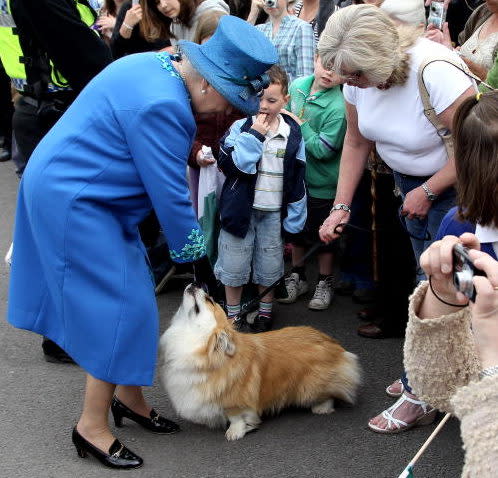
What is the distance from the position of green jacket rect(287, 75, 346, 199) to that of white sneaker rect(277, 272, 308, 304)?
0.57 m

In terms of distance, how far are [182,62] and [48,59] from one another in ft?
4.68

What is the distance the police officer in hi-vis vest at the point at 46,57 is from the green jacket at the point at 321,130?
1.19 metres

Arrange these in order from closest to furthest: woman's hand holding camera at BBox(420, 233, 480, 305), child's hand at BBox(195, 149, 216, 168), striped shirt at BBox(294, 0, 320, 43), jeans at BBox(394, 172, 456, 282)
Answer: woman's hand holding camera at BBox(420, 233, 480, 305) → jeans at BBox(394, 172, 456, 282) → child's hand at BBox(195, 149, 216, 168) → striped shirt at BBox(294, 0, 320, 43)

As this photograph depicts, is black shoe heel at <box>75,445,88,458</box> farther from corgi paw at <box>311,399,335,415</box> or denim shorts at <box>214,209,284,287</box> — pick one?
denim shorts at <box>214,209,284,287</box>

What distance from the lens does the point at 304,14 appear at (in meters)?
5.43

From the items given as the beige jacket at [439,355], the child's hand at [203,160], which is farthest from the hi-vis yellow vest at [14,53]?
the beige jacket at [439,355]

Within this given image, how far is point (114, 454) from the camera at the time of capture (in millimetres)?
3168

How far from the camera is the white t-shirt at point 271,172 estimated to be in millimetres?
4203

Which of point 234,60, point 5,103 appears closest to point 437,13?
point 234,60

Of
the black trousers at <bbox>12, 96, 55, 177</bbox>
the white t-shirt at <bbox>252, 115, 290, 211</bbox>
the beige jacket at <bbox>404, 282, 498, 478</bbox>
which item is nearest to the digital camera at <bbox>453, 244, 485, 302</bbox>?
the beige jacket at <bbox>404, 282, 498, 478</bbox>

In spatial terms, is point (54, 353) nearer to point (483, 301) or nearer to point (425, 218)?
point (425, 218)

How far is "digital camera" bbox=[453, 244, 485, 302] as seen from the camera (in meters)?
1.52

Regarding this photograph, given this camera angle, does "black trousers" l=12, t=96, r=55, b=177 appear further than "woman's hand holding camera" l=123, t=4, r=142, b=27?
No

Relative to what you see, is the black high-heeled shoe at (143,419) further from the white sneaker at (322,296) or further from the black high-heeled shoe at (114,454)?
the white sneaker at (322,296)
